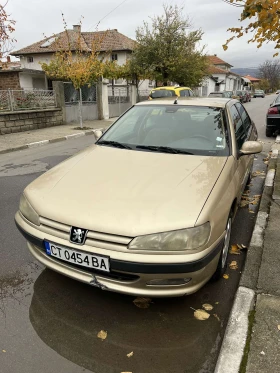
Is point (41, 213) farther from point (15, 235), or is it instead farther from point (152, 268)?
point (15, 235)

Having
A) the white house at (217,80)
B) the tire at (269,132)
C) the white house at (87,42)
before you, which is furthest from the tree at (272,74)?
the tire at (269,132)

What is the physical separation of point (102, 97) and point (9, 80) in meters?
5.99

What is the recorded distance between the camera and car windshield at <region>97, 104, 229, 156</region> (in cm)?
321

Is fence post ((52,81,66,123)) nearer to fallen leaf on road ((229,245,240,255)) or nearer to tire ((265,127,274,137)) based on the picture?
tire ((265,127,274,137))

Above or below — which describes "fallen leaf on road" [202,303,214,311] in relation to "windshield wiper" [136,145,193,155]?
below

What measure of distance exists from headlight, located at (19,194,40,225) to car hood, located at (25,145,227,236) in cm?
5

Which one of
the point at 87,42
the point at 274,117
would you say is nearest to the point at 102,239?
the point at 274,117

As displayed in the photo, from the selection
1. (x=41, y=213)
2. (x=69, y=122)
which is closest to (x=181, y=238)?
(x=41, y=213)

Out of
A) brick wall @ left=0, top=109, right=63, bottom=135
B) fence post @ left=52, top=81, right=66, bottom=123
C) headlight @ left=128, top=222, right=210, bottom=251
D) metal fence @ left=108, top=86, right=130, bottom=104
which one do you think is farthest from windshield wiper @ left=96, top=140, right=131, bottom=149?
A: metal fence @ left=108, top=86, right=130, bottom=104

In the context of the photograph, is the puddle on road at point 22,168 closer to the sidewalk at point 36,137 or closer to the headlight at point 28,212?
the sidewalk at point 36,137

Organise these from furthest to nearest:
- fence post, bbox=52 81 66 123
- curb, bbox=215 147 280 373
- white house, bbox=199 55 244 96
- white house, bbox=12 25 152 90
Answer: white house, bbox=199 55 244 96 → white house, bbox=12 25 152 90 → fence post, bbox=52 81 66 123 → curb, bbox=215 147 280 373

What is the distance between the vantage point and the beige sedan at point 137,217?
2.03 m

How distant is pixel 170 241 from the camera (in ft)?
6.64

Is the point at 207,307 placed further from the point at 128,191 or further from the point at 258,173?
Answer: the point at 258,173
